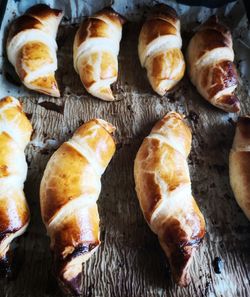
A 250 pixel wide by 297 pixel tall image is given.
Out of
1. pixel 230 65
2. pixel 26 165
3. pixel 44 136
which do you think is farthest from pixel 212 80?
pixel 26 165

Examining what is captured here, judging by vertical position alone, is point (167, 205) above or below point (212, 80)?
below

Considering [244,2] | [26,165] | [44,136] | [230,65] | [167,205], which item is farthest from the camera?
[244,2]

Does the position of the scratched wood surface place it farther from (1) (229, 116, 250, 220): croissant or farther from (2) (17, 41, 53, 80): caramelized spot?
(2) (17, 41, 53, 80): caramelized spot

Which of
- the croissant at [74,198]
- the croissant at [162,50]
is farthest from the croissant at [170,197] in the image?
the croissant at [162,50]

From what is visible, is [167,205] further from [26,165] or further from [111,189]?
[26,165]

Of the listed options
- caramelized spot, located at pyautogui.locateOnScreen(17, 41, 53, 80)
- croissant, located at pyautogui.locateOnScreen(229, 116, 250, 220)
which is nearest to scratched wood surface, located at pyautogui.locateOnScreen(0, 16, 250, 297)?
croissant, located at pyautogui.locateOnScreen(229, 116, 250, 220)

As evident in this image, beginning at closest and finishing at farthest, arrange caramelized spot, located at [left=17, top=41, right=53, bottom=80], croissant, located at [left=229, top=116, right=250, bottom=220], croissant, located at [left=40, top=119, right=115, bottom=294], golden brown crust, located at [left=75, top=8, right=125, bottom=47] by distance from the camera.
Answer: croissant, located at [left=40, top=119, right=115, bottom=294]
croissant, located at [left=229, top=116, right=250, bottom=220]
caramelized spot, located at [left=17, top=41, right=53, bottom=80]
golden brown crust, located at [left=75, top=8, right=125, bottom=47]
